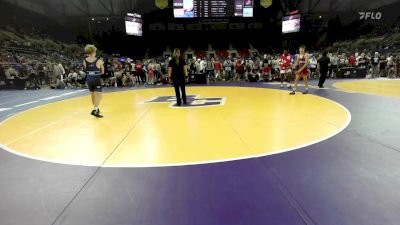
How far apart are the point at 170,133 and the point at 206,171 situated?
196 centimetres

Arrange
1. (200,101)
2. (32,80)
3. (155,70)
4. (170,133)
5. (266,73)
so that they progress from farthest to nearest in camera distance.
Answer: (155,70), (32,80), (266,73), (200,101), (170,133)

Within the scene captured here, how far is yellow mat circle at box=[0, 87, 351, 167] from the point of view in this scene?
12.8 feet

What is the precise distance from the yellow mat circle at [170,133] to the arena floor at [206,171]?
0.07ft

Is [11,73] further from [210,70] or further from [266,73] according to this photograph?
[266,73]

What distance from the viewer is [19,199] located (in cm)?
273

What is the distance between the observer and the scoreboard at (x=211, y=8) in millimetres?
22266

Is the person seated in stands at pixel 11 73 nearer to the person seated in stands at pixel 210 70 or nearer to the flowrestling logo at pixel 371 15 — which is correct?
the person seated in stands at pixel 210 70

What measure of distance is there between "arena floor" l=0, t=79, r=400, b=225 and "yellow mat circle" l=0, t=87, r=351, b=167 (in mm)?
22

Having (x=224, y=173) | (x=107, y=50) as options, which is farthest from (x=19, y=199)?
(x=107, y=50)

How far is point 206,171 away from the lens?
128 inches

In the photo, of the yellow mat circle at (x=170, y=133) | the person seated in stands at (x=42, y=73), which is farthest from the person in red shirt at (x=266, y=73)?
the person seated in stands at (x=42, y=73)

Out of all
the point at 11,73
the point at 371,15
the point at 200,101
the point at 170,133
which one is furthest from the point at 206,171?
the point at 371,15

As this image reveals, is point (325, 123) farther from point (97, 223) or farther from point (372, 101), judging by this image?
point (97, 223)

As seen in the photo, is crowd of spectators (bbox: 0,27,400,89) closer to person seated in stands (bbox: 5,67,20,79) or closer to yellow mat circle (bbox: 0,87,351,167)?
person seated in stands (bbox: 5,67,20,79)
